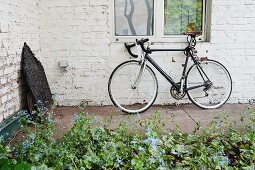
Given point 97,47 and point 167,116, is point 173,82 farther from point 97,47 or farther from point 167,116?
point 97,47

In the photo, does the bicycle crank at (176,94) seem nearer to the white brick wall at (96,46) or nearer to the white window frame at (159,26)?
the white brick wall at (96,46)

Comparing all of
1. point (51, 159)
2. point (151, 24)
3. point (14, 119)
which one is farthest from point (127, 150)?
point (151, 24)

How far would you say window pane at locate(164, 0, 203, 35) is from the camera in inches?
154

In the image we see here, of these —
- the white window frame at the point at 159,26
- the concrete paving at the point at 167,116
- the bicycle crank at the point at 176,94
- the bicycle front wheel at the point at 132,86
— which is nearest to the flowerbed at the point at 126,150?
the concrete paving at the point at 167,116

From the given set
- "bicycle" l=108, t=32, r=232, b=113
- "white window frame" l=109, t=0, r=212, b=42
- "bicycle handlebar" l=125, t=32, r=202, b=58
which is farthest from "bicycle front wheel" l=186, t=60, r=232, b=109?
"white window frame" l=109, t=0, r=212, b=42

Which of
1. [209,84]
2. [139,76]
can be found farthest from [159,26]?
[209,84]

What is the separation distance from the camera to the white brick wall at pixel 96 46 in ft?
12.3

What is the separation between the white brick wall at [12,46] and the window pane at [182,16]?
1.83m

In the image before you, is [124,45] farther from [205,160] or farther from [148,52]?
[205,160]

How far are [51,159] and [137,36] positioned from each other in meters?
2.32

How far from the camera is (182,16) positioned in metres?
3.96

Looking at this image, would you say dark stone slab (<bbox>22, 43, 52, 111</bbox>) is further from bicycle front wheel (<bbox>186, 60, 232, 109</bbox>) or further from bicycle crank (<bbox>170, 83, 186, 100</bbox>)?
bicycle front wheel (<bbox>186, 60, 232, 109</bbox>)

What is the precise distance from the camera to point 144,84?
3.89 meters

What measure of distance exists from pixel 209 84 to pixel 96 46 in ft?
5.25
